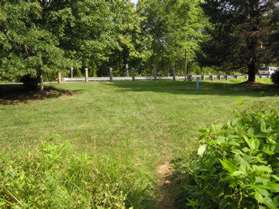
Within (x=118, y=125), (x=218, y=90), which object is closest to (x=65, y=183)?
(x=118, y=125)

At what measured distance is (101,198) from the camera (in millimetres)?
3289

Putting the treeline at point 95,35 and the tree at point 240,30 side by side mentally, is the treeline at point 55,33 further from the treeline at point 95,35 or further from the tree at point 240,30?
the tree at point 240,30

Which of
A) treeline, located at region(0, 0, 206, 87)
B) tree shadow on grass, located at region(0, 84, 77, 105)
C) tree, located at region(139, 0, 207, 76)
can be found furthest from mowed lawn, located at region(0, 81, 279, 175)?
tree, located at region(139, 0, 207, 76)

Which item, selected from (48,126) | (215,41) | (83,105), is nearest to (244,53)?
(215,41)

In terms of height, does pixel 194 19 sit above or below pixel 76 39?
above

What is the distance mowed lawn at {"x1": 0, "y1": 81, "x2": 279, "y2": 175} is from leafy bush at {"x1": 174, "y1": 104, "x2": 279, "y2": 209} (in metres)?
0.99

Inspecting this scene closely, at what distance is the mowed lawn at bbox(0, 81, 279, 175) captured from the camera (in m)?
6.18

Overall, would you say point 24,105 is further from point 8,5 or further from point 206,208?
point 206,208

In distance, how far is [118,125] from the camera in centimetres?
835

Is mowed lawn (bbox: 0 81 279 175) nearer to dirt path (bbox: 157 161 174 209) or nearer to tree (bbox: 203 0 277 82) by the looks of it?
dirt path (bbox: 157 161 174 209)

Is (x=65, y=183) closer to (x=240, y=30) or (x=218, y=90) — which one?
(x=218, y=90)

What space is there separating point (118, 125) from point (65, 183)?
4774 mm

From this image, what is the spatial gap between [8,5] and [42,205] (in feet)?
34.9

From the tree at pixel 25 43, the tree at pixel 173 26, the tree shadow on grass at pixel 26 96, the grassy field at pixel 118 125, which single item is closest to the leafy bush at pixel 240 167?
the grassy field at pixel 118 125
